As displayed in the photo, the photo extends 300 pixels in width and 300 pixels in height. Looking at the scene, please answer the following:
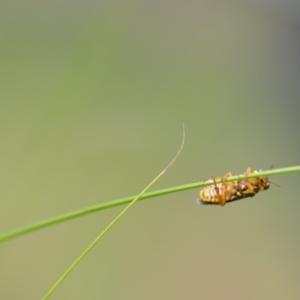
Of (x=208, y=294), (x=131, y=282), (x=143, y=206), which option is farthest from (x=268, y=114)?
(x=131, y=282)

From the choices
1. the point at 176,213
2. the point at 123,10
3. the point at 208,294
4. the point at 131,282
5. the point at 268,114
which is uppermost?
the point at 123,10

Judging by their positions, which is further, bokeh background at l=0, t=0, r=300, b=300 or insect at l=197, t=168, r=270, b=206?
bokeh background at l=0, t=0, r=300, b=300

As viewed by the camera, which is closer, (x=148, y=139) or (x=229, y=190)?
(x=229, y=190)

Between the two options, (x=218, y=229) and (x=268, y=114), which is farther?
(x=268, y=114)

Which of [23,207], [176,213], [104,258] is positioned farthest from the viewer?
[176,213]

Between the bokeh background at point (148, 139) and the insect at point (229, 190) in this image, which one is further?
the bokeh background at point (148, 139)

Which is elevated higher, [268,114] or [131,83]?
[131,83]

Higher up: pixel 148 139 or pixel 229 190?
pixel 148 139

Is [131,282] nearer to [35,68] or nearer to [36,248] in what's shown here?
[36,248]
